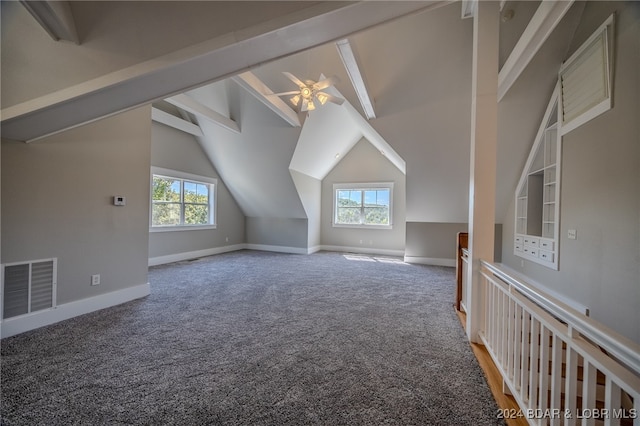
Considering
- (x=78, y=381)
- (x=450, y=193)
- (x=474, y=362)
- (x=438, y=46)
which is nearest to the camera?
(x=78, y=381)

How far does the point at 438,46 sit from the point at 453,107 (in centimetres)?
96

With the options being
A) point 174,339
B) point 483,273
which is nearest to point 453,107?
point 483,273

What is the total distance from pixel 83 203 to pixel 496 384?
440 centimetres

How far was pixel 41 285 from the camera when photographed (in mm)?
2709

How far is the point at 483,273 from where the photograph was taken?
7.60 ft

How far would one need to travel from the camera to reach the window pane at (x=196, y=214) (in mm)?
6531

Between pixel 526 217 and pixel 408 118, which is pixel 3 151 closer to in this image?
pixel 408 118

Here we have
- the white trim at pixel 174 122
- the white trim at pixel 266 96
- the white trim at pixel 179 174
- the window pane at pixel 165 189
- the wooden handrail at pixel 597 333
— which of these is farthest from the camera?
the window pane at pixel 165 189

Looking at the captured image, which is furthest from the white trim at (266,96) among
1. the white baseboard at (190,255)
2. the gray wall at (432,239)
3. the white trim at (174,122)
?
the white baseboard at (190,255)

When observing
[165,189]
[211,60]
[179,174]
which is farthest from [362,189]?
[211,60]

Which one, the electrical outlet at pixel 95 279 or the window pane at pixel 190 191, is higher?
the window pane at pixel 190 191

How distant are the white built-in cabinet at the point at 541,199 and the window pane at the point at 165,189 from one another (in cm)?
723

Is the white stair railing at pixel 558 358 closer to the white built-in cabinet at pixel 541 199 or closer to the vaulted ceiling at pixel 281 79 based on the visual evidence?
the vaulted ceiling at pixel 281 79

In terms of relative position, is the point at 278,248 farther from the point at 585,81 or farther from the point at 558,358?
the point at 558,358
